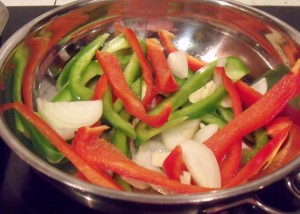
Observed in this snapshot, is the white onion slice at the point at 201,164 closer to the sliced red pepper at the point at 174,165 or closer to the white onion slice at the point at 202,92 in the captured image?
the sliced red pepper at the point at 174,165

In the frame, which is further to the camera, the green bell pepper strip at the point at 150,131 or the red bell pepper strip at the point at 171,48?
the red bell pepper strip at the point at 171,48

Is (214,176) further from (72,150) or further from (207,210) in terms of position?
(72,150)

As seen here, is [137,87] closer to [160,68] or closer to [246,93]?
[160,68]

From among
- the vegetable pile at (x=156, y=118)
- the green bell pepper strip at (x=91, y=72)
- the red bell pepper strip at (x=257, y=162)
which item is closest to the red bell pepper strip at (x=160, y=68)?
the vegetable pile at (x=156, y=118)

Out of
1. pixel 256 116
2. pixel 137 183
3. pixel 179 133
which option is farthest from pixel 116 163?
pixel 256 116

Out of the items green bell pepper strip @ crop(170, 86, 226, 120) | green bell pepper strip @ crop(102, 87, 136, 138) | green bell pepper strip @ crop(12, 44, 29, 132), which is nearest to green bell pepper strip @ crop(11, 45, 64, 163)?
green bell pepper strip @ crop(12, 44, 29, 132)

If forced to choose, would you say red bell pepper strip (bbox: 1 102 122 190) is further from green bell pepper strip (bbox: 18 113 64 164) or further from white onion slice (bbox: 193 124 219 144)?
white onion slice (bbox: 193 124 219 144)
